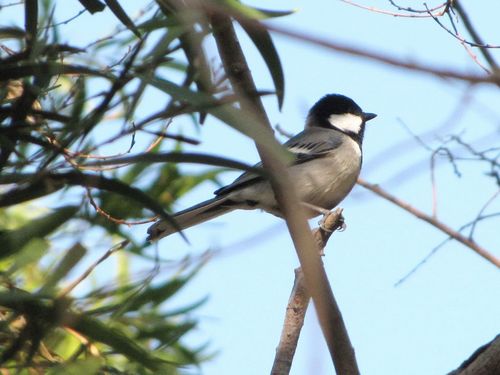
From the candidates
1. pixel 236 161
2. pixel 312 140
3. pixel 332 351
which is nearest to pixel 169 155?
pixel 236 161

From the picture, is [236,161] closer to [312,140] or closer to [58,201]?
[58,201]

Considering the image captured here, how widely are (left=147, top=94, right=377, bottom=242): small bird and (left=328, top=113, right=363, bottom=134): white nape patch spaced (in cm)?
2

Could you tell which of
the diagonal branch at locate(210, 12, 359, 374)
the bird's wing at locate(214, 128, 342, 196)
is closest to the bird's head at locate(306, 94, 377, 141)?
the bird's wing at locate(214, 128, 342, 196)

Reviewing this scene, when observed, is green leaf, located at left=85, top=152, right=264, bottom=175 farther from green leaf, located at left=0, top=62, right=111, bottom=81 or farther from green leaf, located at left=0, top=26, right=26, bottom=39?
green leaf, located at left=0, top=26, right=26, bottom=39

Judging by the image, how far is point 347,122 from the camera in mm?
4457

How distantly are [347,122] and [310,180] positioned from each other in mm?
948

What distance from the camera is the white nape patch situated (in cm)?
438

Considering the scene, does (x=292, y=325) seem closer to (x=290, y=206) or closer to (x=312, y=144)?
(x=290, y=206)

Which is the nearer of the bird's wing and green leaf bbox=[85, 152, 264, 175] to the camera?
green leaf bbox=[85, 152, 264, 175]

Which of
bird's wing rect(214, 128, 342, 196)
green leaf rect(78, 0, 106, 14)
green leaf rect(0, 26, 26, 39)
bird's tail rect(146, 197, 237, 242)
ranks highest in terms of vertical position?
bird's wing rect(214, 128, 342, 196)

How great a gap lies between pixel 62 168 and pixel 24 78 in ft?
0.47

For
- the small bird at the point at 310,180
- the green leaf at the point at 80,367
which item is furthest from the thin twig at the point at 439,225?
the green leaf at the point at 80,367

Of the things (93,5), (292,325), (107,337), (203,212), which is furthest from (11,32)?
(203,212)

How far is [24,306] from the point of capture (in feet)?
4.11
